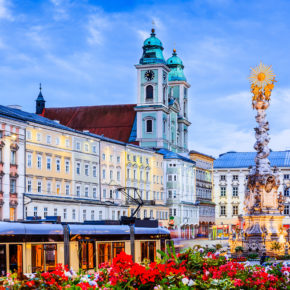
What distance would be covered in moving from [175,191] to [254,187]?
215ft

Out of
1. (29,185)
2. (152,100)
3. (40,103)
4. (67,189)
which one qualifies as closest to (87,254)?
(29,185)

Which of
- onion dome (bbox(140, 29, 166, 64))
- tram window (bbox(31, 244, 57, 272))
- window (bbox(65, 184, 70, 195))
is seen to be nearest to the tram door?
tram window (bbox(31, 244, 57, 272))

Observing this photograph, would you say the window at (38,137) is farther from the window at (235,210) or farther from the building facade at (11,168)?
the window at (235,210)

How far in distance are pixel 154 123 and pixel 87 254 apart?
85.4 m

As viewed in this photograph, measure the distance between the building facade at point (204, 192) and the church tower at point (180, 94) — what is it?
3.61 m

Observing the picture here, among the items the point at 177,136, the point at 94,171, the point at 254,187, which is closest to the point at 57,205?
the point at 94,171

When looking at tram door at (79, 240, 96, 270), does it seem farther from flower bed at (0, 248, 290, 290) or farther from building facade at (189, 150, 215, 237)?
building facade at (189, 150, 215, 237)

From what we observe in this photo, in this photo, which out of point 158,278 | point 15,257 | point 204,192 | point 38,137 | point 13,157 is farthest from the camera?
point 204,192

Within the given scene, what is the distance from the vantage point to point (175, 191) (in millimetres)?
122438

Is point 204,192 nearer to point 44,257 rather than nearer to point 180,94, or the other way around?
point 180,94

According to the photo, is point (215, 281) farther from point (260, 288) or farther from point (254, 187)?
point (254, 187)

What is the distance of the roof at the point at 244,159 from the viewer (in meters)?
143

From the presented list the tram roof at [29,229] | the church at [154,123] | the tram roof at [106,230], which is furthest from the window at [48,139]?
the tram roof at [29,229]

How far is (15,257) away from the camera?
33.0m
